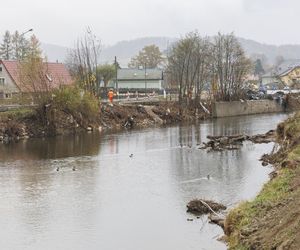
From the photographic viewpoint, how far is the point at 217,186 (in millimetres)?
29531

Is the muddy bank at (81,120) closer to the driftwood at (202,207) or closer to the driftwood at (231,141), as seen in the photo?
the driftwood at (231,141)

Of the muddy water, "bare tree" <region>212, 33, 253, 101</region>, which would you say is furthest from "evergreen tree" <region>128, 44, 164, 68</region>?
the muddy water

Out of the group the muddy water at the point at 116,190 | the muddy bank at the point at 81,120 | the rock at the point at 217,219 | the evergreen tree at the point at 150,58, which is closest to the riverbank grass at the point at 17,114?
the muddy bank at the point at 81,120

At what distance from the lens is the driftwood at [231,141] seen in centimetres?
4478

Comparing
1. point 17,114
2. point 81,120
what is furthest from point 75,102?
point 17,114

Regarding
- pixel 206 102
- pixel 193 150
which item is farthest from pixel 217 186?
pixel 206 102

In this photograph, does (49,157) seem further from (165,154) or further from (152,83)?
(152,83)

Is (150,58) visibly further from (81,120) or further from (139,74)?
(81,120)

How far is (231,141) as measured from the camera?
46.8 metres

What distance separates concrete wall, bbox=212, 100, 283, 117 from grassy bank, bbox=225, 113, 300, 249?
57684mm

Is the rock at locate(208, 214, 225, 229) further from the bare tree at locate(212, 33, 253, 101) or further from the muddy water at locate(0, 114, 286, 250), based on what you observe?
the bare tree at locate(212, 33, 253, 101)

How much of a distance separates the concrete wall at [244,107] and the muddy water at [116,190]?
102 feet

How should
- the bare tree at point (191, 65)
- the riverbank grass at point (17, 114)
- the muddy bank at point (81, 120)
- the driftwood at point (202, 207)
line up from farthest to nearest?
the bare tree at point (191, 65), the riverbank grass at point (17, 114), the muddy bank at point (81, 120), the driftwood at point (202, 207)

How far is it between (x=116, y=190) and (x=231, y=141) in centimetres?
1918
